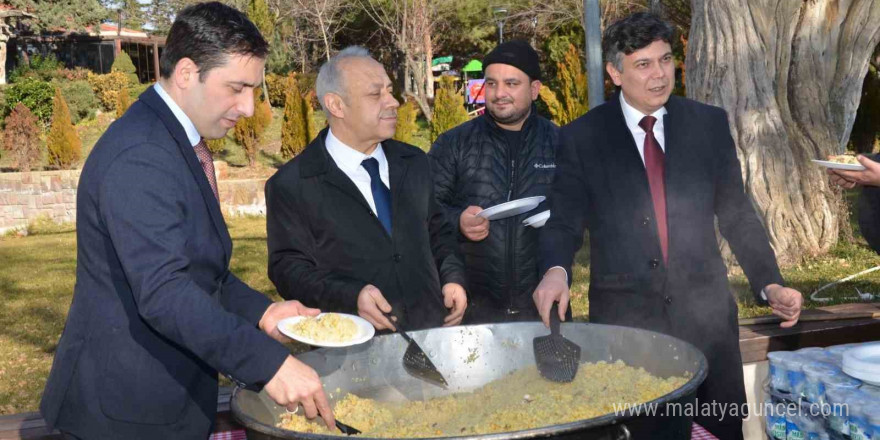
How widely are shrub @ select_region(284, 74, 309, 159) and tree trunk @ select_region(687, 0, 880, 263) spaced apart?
10.2 metres

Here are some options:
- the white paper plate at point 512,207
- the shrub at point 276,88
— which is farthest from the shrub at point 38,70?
the white paper plate at point 512,207

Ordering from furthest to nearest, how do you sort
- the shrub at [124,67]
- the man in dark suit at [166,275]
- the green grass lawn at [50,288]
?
the shrub at [124,67]
the green grass lawn at [50,288]
the man in dark suit at [166,275]

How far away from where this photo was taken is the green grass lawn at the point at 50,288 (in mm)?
6469

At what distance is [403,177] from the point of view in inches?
131

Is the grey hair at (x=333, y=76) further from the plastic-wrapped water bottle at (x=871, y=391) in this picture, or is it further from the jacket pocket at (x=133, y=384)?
the plastic-wrapped water bottle at (x=871, y=391)

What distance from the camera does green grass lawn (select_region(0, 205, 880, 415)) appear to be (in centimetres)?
647

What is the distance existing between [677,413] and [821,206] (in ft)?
25.6

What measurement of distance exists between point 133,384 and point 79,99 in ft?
81.8

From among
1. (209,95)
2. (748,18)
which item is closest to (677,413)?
(209,95)

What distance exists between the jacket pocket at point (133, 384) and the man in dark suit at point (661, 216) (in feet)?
4.25

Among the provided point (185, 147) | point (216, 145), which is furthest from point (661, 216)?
point (216, 145)

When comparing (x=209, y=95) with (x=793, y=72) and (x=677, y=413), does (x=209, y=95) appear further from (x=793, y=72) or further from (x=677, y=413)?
(x=793, y=72)

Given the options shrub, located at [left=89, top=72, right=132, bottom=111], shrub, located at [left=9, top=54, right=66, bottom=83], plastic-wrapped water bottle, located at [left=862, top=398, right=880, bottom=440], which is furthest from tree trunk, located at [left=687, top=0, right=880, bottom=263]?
shrub, located at [left=9, top=54, right=66, bottom=83]

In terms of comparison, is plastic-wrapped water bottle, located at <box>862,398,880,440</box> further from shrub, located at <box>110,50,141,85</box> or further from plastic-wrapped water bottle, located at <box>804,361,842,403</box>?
shrub, located at <box>110,50,141,85</box>
